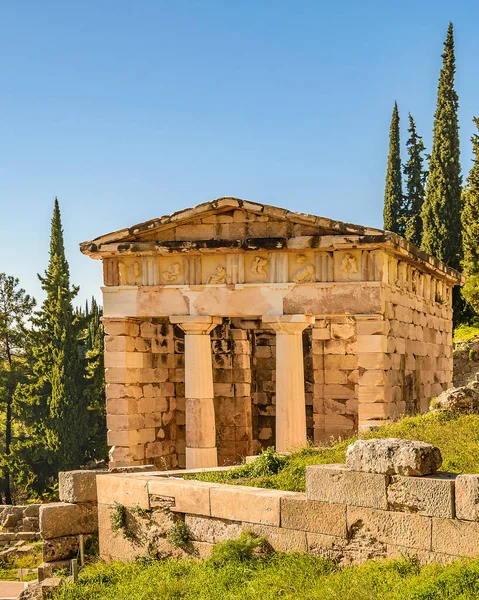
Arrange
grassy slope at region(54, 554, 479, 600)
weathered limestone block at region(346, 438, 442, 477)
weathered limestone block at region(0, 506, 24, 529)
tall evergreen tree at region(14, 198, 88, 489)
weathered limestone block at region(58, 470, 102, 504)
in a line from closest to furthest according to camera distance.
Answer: grassy slope at region(54, 554, 479, 600) → weathered limestone block at region(346, 438, 442, 477) → weathered limestone block at region(58, 470, 102, 504) → weathered limestone block at region(0, 506, 24, 529) → tall evergreen tree at region(14, 198, 88, 489)

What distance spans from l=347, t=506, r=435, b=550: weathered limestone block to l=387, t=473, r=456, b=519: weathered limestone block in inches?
3.7

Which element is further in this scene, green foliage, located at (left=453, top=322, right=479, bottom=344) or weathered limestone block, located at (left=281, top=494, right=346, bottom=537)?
green foliage, located at (left=453, top=322, right=479, bottom=344)

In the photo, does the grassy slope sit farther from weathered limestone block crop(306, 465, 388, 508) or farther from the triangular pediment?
the triangular pediment

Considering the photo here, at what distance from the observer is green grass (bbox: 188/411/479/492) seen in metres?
10.6

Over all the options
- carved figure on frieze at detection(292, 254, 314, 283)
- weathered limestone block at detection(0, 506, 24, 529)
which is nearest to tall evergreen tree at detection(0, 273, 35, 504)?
weathered limestone block at detection(0, 506, 24, 529)

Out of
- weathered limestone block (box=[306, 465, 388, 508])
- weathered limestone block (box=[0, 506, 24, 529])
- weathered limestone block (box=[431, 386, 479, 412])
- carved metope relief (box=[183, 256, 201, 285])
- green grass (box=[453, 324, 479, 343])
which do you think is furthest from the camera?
green grass (box=[453, 324, 479, 343])

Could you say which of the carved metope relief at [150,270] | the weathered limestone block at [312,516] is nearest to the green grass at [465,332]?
the carved metope relief at [150,270]

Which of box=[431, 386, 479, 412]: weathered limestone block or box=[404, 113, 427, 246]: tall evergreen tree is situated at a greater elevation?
box=[404, 113, 427, 246]: tall evergreen tree

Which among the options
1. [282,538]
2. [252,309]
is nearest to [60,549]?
[282,538]

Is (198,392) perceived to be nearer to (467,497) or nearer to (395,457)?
(395,457)

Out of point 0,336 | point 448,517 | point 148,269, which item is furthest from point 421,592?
point 0,336

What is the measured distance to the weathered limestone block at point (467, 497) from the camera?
798 centimetres

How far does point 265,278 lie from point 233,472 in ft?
23.9

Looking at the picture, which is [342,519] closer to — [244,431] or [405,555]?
[405,555]
